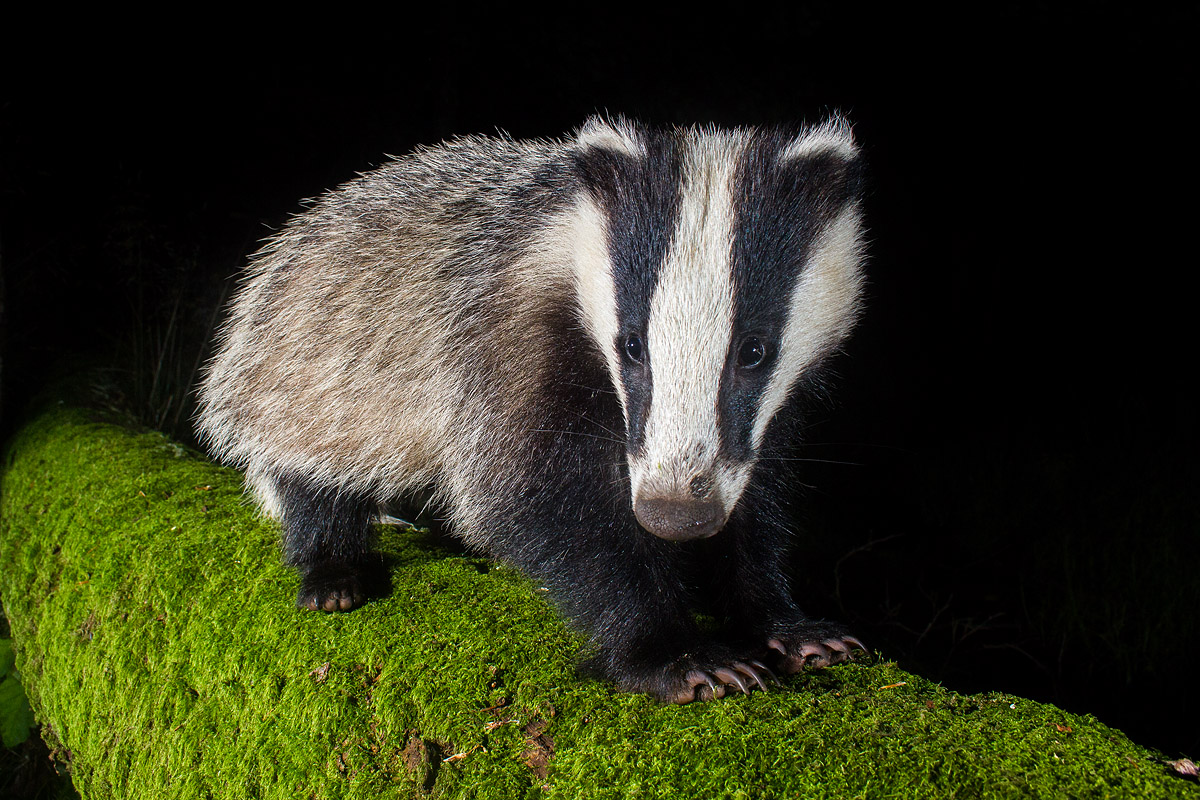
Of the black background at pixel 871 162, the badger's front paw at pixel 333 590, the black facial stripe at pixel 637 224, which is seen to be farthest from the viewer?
the black background at pixel 871 162

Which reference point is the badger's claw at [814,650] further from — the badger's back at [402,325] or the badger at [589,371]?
the badger's back at [402,325]

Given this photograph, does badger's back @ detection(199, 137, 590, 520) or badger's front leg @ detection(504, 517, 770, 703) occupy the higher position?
badger's back @ detection(199, 137, 590, 520)

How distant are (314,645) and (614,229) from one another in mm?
966

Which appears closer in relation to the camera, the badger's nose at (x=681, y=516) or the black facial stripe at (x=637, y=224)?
the badger's nose at (x=681, y=516)

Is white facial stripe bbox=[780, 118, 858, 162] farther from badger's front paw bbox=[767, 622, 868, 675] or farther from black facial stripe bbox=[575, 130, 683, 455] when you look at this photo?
badger's front paw bbox=[767, 622, 868, 675]

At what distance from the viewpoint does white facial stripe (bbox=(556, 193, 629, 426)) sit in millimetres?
1404

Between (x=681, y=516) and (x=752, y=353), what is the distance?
307 mm

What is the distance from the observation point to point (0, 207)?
13.9 ft

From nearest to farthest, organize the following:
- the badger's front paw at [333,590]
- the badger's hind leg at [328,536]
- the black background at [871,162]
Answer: the badger's front paw at [333,590]
the badger's hind leg at [328,536]
the black background at [871,162]

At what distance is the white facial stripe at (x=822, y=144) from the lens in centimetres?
143

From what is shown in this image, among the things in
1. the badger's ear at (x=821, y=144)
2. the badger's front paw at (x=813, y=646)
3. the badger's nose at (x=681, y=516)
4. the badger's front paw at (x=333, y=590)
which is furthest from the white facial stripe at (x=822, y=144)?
the badger's front paw at (x=333, y=590)

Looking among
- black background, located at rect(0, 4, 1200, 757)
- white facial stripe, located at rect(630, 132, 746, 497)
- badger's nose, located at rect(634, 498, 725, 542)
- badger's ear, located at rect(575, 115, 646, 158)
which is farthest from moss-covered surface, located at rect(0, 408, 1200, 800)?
black background, located at rect(0, 4, 1200, 757)

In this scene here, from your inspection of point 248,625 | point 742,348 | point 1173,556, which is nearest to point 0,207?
point 248,625

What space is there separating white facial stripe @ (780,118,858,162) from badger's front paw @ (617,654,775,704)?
89 centimetres
